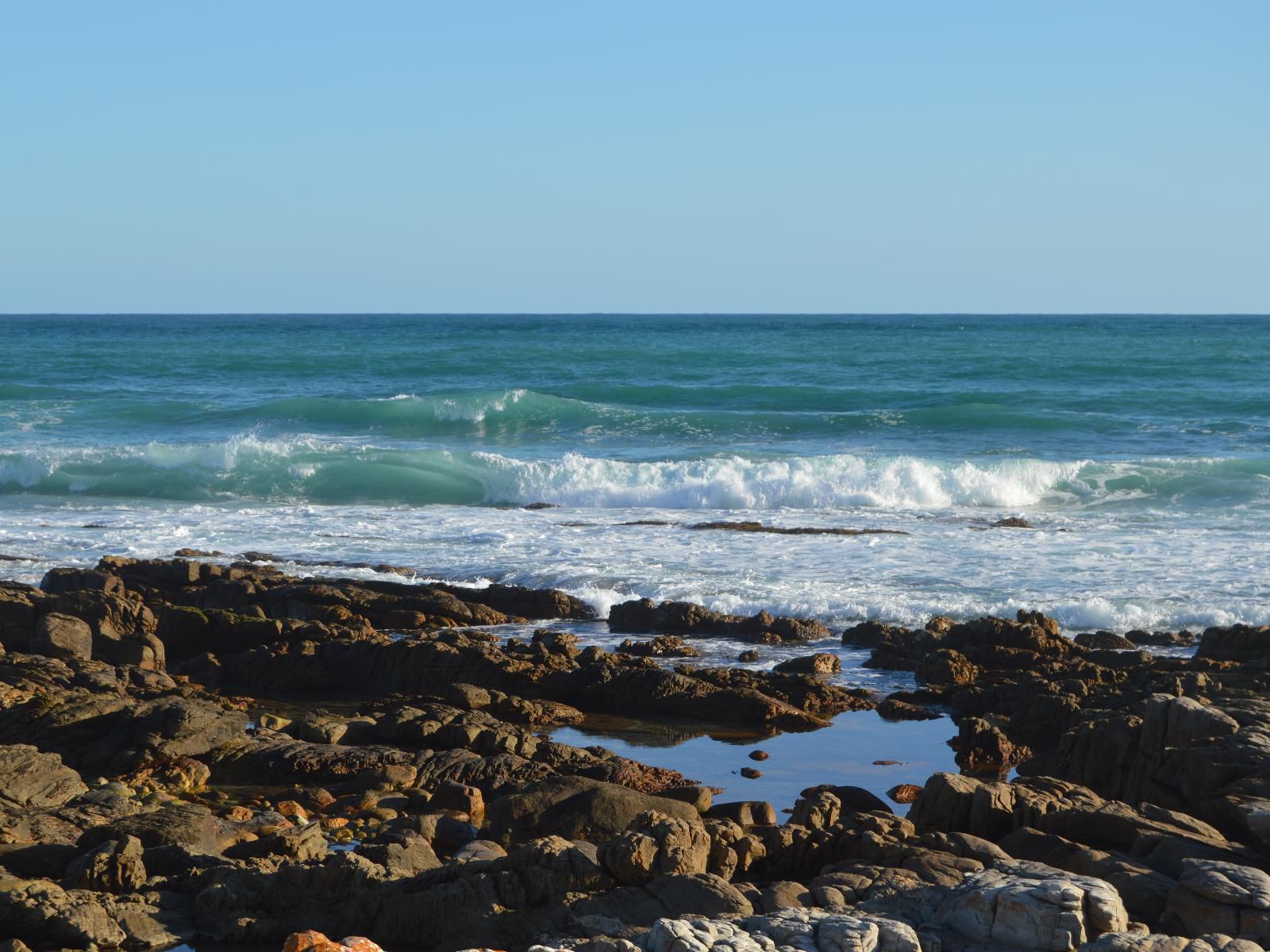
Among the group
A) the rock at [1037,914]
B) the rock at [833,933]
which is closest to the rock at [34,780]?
the rock at [833,933]

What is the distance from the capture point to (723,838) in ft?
24.6

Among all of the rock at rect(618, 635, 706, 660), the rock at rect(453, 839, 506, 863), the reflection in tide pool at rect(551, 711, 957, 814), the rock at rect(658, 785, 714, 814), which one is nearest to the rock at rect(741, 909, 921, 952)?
the rock at rect(453, 839, 506, 863)

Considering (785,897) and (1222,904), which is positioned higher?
(1222,904)

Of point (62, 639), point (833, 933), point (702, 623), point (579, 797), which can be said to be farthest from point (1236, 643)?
point (62, 639)

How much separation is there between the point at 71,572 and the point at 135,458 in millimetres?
13833

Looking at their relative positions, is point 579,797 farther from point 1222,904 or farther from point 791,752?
point 1222,904

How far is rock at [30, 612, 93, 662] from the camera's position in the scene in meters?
12.9

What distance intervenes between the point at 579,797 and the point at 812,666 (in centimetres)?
478

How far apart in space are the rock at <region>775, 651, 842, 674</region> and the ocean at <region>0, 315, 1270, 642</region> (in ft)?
6.98

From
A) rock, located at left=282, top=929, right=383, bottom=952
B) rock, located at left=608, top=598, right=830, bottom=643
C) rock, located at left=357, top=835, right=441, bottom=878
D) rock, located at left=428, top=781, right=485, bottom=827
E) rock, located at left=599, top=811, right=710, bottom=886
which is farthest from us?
rock, located at left=608, top=598, right=830, bottom=643

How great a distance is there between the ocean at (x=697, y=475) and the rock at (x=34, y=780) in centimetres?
782

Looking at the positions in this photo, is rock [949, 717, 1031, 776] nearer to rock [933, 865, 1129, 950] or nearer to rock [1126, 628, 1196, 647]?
rock [1126, 628, 1196, 647]

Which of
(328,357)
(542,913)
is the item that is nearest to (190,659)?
(542,913)

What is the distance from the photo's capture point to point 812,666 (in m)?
12.9
